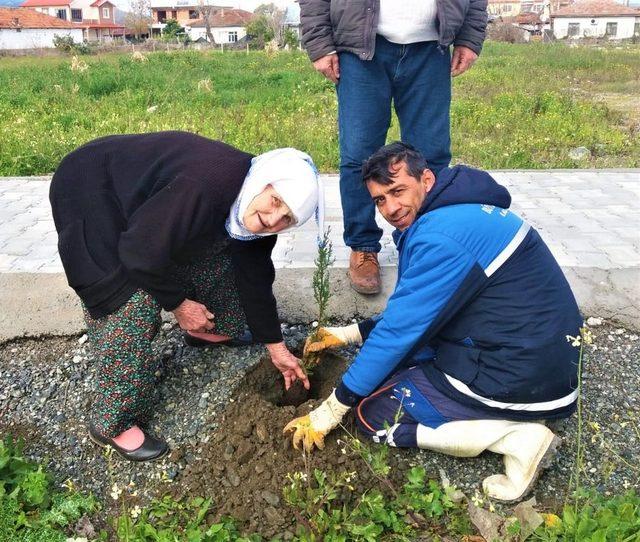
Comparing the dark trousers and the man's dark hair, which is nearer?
the man's dark hair

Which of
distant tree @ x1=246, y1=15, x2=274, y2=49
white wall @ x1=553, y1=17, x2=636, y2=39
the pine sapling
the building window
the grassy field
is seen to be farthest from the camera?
the building window

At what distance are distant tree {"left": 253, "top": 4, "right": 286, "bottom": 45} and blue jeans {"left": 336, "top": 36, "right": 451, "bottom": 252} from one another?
46.7 metres

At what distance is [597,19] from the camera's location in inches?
2443

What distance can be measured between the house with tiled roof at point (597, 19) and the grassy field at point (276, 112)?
51987 millimetres

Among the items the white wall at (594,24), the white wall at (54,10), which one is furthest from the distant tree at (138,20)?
the white wall at (594,24)

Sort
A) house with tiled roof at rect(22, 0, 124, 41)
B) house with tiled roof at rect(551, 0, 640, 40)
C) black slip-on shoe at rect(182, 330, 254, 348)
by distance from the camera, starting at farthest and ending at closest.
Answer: house with tiled roof at rect(22, 0, 124, 41)
house with tiled roof at rect(551, 0, 640, 40)
black slip-on shoe at rect(182, 330, 254, 348)

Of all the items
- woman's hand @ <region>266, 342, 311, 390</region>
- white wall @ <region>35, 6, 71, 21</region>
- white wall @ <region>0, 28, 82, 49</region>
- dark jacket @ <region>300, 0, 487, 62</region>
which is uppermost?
white wall @ <region>35, 6, 71, 21</region>

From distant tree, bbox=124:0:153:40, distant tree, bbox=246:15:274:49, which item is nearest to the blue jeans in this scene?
distant tree, bbox=246:15:274:49

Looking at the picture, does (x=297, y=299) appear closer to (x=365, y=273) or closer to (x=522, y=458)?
(x=365, y=273)

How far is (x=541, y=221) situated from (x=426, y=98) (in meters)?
1.71

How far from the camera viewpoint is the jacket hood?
233cm

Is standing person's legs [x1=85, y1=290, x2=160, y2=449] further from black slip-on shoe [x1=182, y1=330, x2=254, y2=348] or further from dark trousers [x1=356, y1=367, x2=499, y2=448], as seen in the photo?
dark trousers [x1=356, y1=367, x2=499, y2=448]

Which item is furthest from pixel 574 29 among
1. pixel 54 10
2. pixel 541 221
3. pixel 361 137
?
pixel 361 137

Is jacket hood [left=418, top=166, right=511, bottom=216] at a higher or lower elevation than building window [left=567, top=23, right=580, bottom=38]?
lower
